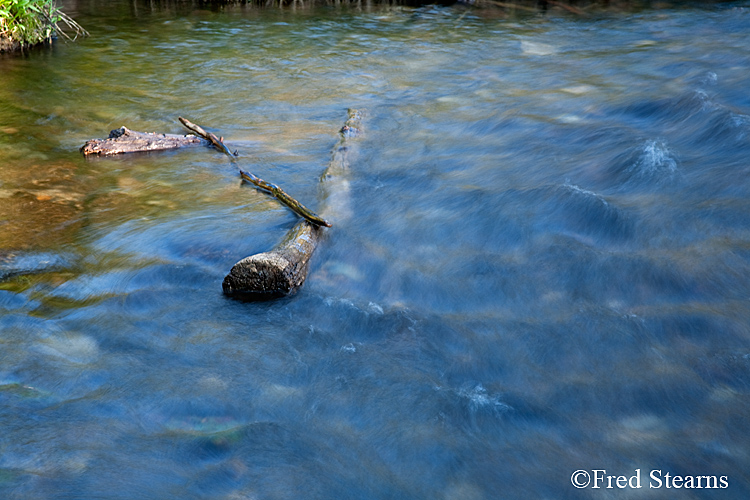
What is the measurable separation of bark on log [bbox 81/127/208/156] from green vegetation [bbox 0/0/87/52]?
4870 millimetres

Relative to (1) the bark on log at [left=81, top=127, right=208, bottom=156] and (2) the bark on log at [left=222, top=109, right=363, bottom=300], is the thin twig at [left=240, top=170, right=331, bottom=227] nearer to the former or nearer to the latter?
(2) the bark on log at [left=222, top=109, right=363, bottom=300]

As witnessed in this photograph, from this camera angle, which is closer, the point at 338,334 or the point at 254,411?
the point at 254,411

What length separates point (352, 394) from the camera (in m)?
3.85

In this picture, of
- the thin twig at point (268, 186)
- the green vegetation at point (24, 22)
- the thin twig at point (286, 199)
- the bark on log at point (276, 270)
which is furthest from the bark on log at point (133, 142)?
the green vegetation at point (24, 22)

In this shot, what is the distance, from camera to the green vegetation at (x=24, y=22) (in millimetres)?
10617

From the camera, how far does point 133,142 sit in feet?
24.8

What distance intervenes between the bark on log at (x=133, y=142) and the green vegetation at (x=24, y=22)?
16.0 feet

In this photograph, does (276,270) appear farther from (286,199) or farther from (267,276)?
(286,199)

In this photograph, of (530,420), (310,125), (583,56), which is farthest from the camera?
(583,56)

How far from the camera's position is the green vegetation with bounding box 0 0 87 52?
10617mm

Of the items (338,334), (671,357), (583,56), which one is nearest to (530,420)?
(671,357)

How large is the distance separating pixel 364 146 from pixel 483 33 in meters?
7.22

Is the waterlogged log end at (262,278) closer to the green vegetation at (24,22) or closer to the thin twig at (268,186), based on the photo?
the thin twig at (268,186)

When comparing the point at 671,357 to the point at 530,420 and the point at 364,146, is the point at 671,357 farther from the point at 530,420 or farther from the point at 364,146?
the point at 364,146
